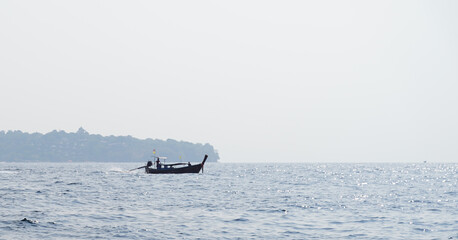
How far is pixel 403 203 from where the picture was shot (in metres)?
44.9

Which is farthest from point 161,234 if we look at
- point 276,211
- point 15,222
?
point 276,211

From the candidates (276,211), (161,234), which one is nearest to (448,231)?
(276,211)

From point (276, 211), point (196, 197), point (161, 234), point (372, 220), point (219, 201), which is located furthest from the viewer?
point (196, 197)

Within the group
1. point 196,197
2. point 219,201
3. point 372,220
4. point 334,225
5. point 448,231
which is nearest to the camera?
point 448,231

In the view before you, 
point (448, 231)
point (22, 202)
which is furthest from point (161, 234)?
point (22, 202)

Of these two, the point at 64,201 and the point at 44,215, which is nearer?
the point at 44,215

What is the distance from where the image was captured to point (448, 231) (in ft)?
96.2

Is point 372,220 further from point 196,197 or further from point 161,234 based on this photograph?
point 196,197

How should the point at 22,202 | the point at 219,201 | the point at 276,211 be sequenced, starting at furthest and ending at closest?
the point at 219,201 < the point at 22,202 < the point at 276,211

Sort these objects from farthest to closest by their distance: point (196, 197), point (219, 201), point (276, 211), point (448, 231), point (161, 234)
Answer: point (196, 197) → point (219, 201) → point (276, 211) → point (448, 231) → point (161, 234)

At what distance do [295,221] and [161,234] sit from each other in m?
9.27

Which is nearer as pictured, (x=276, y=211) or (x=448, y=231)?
(x=448, y=231)

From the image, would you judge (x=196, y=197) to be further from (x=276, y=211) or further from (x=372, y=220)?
(x=372, y=220)

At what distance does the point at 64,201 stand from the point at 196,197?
11.8 metres
